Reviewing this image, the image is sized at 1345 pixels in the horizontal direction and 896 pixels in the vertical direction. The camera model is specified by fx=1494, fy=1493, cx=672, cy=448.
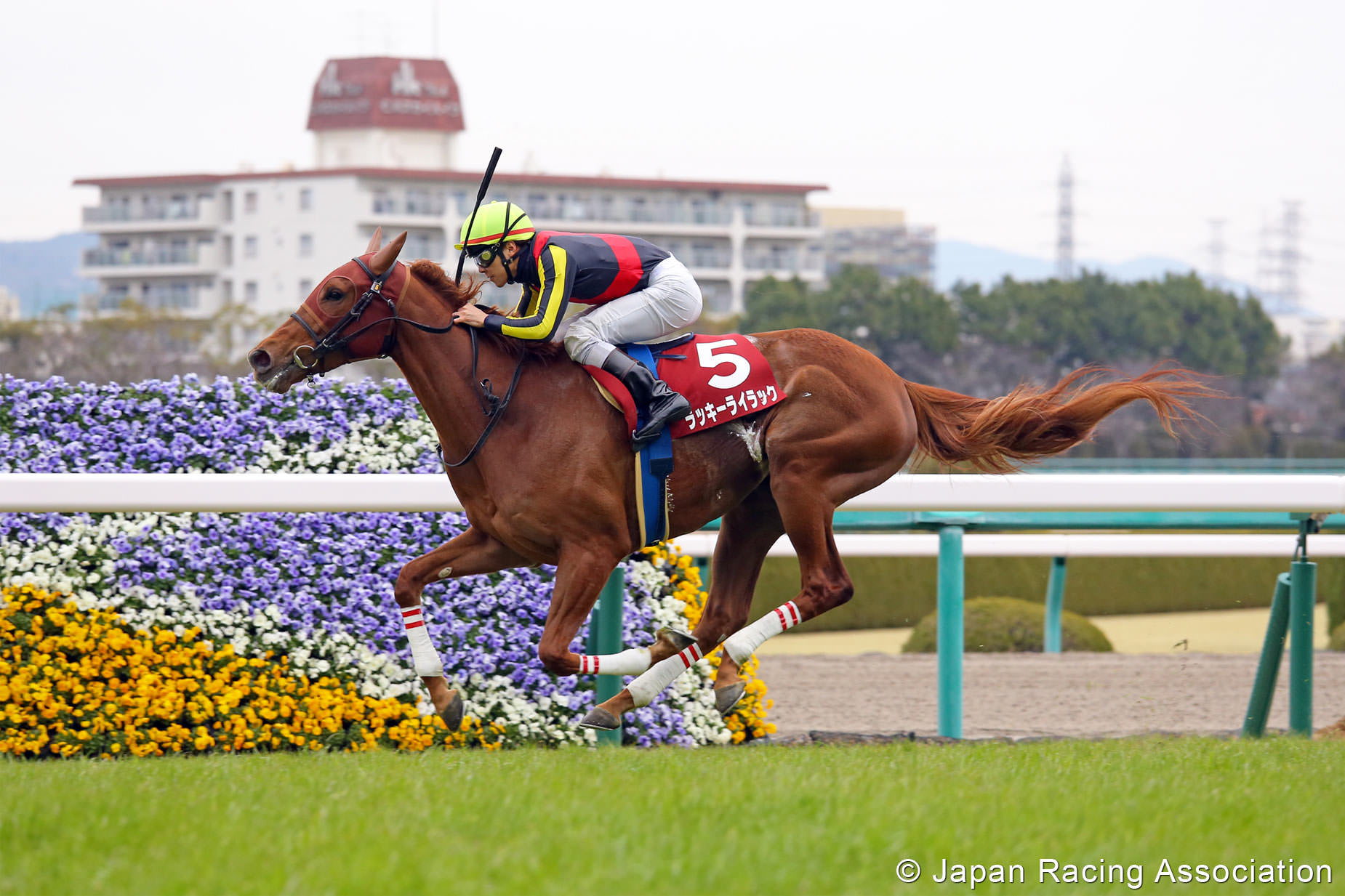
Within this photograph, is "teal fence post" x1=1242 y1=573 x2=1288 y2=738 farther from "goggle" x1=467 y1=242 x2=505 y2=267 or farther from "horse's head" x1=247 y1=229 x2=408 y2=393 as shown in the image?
"horse's head" x1=247 y1=229 x2=408 y2=393

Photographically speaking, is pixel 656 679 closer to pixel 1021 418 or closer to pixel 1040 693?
pixel 1021 418

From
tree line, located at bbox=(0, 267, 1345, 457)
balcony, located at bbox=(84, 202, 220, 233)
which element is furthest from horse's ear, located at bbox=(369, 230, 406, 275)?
balcony, located at bbox=(84, 202, 220, 233)

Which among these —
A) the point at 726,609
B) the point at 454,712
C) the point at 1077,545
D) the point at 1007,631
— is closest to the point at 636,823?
the point at 454,712

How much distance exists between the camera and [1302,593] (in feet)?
17.6

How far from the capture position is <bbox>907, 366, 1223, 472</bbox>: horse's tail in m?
4.87

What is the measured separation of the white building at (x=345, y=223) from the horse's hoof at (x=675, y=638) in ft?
191

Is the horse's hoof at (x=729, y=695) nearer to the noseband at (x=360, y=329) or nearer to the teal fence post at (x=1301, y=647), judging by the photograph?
the noseband at (x=360, y=329)

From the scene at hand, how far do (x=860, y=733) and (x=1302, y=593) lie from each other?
5.49 ft

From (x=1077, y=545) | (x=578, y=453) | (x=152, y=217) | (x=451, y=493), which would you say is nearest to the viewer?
(x=578, y=453)

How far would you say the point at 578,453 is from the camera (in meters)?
4.37

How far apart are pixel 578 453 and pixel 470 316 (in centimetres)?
54

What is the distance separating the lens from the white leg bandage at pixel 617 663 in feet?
14.4

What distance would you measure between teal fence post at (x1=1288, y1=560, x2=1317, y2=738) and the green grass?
4.28 feet

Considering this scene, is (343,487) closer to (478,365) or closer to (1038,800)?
(478,365)
